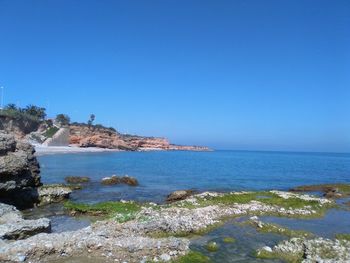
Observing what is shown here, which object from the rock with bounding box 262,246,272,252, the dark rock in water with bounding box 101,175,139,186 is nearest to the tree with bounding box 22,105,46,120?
the dark rock in water with bounding box 101,175,139,186

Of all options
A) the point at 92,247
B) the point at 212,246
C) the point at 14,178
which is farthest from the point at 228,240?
the point at 14,178

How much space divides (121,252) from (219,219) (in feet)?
35.3

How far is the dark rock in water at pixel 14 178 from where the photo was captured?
2828cm

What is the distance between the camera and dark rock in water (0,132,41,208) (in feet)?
92.8

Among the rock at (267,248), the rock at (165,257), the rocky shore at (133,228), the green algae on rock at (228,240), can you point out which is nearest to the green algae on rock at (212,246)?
the rocky shore at (133,228)

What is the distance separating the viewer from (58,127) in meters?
169

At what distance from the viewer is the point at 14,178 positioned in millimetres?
28984

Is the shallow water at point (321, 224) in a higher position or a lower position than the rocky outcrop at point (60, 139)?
lower

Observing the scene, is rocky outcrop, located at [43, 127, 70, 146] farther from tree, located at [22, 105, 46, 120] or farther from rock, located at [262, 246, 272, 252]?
rock, located at [262, 246, 272, 252]

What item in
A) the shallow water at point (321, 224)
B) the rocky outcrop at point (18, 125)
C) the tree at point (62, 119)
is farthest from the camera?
the tree at point (62, 119)

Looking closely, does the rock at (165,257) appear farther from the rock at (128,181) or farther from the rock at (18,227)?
the rock at (128,181)

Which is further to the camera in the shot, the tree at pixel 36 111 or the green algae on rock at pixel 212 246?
the tree at pixel 36 111

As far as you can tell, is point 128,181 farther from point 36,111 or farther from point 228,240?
point 36,111

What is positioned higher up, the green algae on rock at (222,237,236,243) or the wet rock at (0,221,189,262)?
the wet rock at (0,221,189,262)
